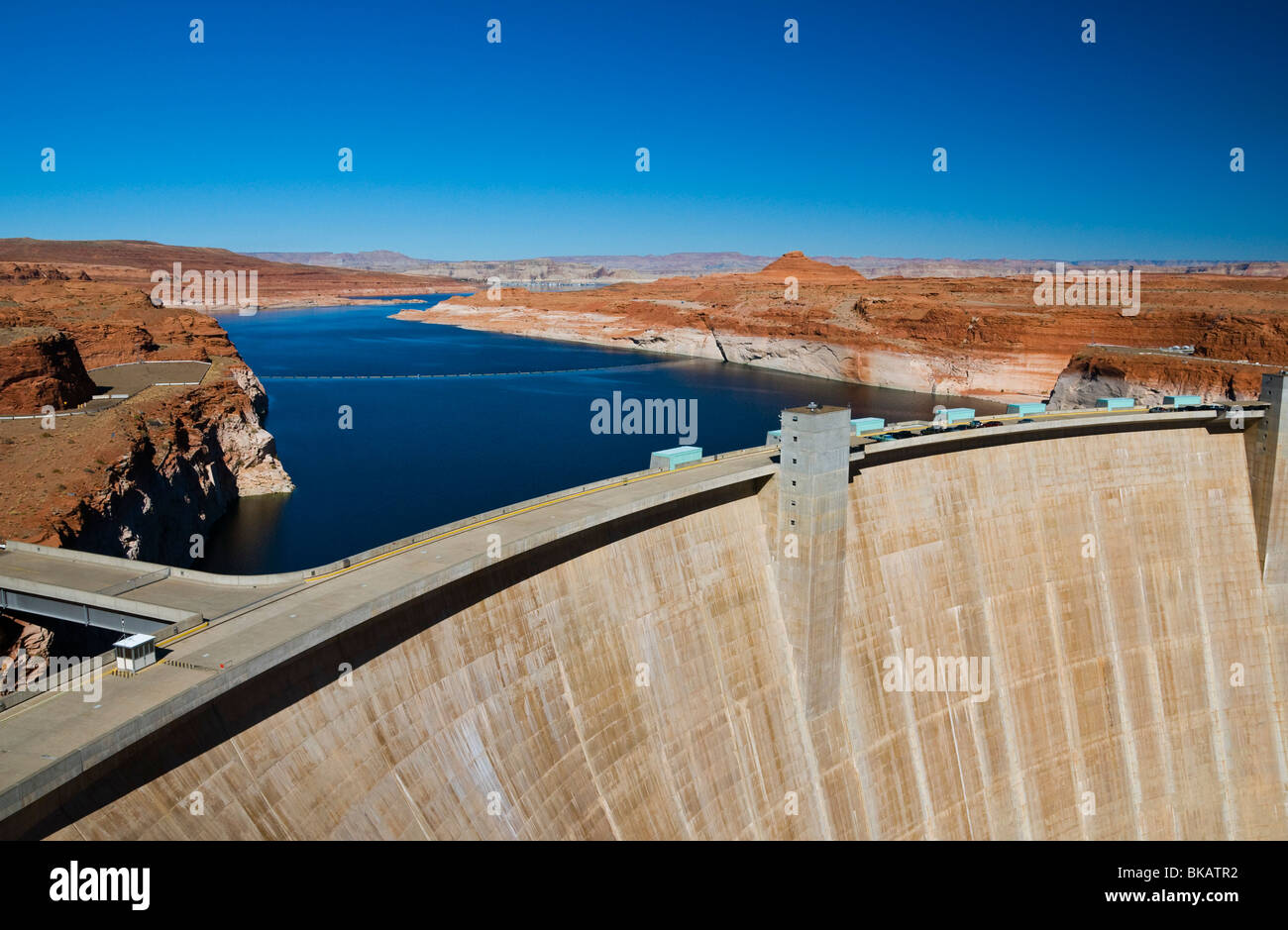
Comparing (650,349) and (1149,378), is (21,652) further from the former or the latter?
(650,349)

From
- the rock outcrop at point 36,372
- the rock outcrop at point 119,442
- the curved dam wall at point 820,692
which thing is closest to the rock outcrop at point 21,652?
the rock outcrop at point 119,442

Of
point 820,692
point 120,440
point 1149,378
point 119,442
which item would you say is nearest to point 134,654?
point 820,692

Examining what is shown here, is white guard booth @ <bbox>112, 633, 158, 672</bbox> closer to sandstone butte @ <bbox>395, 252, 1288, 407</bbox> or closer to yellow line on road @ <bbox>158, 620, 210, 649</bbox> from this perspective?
yellow line on road @ <bbox>158, 620, 210, 649</bbox>

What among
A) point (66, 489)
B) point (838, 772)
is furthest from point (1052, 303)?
point (66, 489)

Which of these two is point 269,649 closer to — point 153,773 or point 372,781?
point 153,773

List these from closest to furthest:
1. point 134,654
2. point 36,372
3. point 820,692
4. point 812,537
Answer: point 134,654 → point 812,537 → point 820,692 → point 36,372

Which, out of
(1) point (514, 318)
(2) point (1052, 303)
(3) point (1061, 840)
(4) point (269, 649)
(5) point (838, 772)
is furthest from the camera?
(1) point (514, 318)
